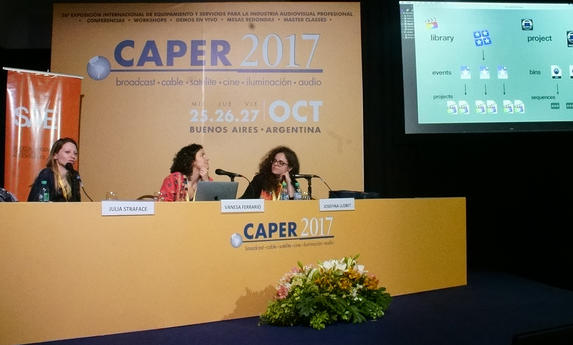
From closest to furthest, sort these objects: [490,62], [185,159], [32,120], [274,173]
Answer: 1. [490,62]
2. [32,120]
3. [185,159]
4. [274,173]

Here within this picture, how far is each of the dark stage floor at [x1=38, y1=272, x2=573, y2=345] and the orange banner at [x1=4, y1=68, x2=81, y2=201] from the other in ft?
8.45

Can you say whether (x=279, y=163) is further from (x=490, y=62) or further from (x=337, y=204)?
(x=490, y=62)

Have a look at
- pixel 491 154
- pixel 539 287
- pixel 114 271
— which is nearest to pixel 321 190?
pixel 491 154

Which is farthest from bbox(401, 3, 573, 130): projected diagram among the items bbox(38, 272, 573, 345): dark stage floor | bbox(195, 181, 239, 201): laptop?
bbox(195, 181, 239, 201): laptop

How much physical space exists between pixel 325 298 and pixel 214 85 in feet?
9.37

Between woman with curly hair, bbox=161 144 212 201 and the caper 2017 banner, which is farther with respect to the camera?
the caper 2017 banner

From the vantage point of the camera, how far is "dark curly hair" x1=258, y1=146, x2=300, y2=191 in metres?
4.19

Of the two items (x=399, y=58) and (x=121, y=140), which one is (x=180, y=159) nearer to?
(x=121, y=140)

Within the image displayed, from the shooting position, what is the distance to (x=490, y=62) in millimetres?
3494

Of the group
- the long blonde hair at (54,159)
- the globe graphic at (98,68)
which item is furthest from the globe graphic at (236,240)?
the globe graphic at (98,68)

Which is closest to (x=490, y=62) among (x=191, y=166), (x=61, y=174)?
(x=191, y=166)

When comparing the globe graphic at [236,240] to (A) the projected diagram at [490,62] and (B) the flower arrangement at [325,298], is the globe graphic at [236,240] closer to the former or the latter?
(B) the flower arrangement at [325,298]

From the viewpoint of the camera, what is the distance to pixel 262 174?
4230 mm

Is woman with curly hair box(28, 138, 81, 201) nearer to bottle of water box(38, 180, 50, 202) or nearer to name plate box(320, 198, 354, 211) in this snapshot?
bottle of water box(38, 180, 50, 202)
